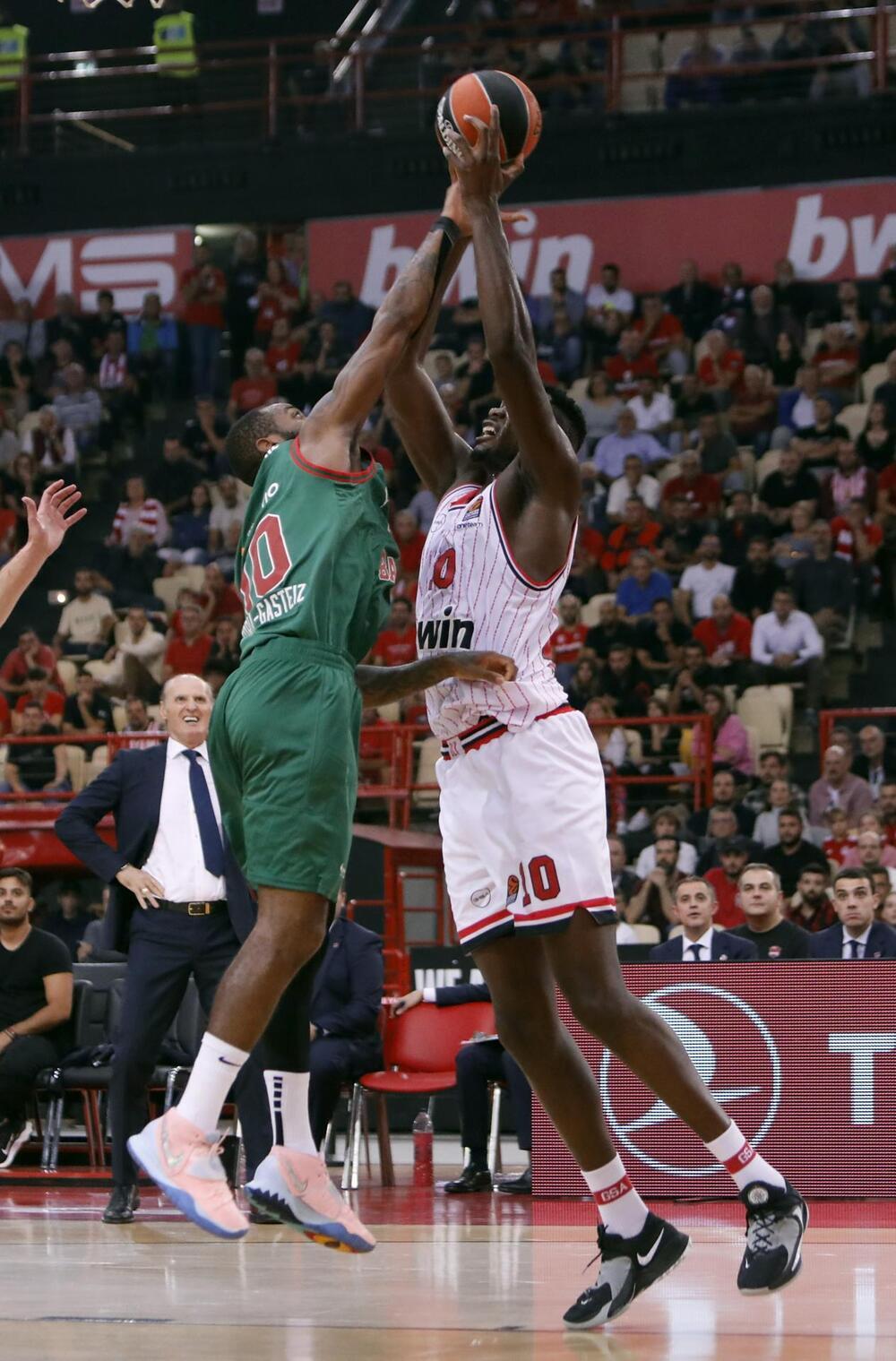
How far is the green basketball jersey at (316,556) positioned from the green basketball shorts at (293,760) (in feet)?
0.26

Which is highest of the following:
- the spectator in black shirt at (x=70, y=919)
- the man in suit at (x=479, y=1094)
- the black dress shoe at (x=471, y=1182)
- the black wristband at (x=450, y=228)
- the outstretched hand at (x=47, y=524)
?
the black wristband at (x=450, y=228)

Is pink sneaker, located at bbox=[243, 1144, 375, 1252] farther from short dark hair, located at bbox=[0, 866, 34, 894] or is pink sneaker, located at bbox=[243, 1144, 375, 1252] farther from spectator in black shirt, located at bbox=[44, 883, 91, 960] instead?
spectator in black shirt, located at bbox=[44, 883, 91, 960]

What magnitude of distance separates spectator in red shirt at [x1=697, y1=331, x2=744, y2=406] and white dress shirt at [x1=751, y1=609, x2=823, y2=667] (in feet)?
11.8

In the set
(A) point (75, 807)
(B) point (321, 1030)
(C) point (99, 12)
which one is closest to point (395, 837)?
(B) point (321, 1030)

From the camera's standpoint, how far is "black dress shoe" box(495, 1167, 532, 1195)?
31.5 feet

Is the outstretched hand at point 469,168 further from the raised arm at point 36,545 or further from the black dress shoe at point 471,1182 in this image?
the black dress shoe at point 471,1182

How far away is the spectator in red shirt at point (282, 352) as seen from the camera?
21.1 meters

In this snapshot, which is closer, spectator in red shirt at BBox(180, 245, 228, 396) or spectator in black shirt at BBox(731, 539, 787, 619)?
spectator in black shirt at BBox(731, 539, 787, 619)

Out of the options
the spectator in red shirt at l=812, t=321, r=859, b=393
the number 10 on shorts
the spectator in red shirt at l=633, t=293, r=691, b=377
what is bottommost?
the number 10 on shorts

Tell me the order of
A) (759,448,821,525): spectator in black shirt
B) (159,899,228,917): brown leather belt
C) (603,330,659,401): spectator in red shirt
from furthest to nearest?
1. (603,330,659,401): spectator in red shirt
2. (759,448,821,525): spectator in black shirt
3. (159,899,228,917): brown leather belt

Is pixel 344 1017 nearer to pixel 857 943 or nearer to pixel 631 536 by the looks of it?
pixel 857 943

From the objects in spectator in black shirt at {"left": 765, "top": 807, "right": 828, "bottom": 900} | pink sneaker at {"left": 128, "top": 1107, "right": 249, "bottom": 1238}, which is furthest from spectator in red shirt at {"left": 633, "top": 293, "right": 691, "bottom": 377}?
pink sneaker at {"left": 128, "top": 1107, "right": 249, "bottom": 1238}

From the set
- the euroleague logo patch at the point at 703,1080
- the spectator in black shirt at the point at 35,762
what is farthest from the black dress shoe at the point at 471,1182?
the spectator in black shirt at the point at 35,762

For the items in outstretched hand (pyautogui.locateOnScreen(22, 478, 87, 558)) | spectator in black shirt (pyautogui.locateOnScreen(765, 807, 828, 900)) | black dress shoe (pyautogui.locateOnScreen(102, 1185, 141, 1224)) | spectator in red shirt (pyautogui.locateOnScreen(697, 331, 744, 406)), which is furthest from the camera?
spectator in red shirt (pyautogui.locateOnScreen(697, 331, 744, 406))
